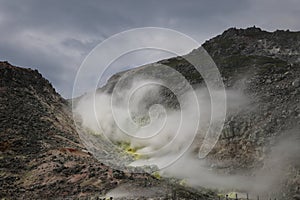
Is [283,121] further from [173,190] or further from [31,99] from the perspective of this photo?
[31,99]

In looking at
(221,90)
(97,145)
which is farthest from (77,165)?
(221,90)

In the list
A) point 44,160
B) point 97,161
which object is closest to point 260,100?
point 97,161

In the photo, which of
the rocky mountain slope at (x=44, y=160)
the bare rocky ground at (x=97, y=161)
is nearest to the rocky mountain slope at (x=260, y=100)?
the bare rocky ground at (x=97, y=161)

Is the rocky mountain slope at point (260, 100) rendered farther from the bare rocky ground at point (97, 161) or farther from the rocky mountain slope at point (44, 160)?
the rocky mountain slope at point (44, 160)

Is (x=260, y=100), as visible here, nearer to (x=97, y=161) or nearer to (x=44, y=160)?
(x=97, y=161)

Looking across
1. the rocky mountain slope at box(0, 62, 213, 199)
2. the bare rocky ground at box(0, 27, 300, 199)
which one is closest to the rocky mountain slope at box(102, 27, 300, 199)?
the bare rocky ground at box(0, 27, 300, 199)

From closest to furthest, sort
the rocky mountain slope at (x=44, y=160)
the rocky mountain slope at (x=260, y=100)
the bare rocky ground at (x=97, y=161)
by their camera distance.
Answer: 1. the rocky mountain slope at (x=44, y=160)
2. the bare rocky ground at (x=97, y=161)
3. the rocky mountain slope at (x=260, y=100)

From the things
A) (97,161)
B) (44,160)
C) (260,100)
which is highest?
(260,100)

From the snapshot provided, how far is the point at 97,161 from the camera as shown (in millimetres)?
72875

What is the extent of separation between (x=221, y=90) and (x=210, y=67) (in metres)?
23.1

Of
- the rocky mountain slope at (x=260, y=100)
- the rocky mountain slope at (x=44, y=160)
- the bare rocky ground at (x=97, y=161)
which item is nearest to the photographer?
the rocky mountain slope at (x=44, y=160)

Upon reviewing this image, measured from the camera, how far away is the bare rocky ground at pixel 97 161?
58.5 m

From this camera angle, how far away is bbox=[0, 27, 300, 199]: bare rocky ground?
58500 millimetres

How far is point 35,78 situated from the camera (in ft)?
387
